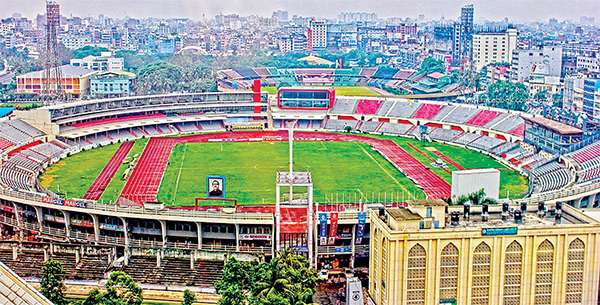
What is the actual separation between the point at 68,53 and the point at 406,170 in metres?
118

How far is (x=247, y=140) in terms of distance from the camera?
3059 inches

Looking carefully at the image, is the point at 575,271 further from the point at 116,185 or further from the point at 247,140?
the point at 247,140

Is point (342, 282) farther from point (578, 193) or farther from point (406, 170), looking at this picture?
point (406, 170)

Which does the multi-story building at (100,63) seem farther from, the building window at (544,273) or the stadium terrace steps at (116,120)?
the building window at (544,273)

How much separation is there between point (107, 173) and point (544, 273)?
40106mm

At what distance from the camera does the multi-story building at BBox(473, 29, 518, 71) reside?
136 metres

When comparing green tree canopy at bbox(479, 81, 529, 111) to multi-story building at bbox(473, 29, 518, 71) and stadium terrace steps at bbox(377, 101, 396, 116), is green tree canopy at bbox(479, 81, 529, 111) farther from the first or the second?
multi-story building at bbox(473, 29, 518, 71)

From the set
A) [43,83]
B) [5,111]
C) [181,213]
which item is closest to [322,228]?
[181,213]

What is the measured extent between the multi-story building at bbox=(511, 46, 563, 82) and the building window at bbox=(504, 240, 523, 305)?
8543cm

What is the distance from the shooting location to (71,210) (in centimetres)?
3919

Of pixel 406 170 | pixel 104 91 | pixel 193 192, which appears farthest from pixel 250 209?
pixel 104 91

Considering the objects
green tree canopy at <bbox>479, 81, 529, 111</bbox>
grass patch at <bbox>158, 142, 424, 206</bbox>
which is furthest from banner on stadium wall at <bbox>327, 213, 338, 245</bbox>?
green tree canopy at <bbox>479, 81, 529, 111</bbox>

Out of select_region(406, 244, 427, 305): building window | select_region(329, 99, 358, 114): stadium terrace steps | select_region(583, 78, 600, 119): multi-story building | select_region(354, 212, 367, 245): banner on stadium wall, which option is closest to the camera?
select_region(406, 244, 427, 305): building window

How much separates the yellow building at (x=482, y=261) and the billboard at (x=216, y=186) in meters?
15.8
